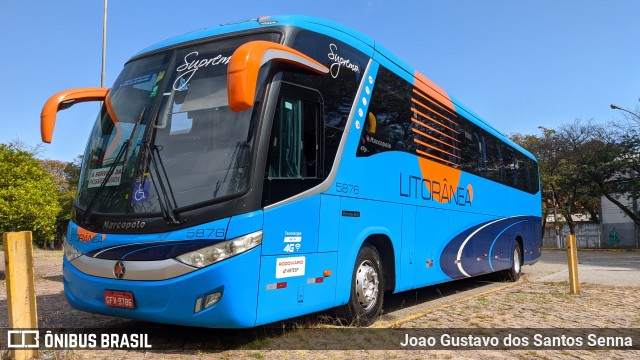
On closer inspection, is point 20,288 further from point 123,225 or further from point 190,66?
point 190,66

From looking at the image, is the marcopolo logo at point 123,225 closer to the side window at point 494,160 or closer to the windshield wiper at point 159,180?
the windshield wiper at point 159,180

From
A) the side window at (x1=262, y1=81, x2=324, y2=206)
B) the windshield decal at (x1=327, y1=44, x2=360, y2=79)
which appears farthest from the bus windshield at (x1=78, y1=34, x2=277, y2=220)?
the windshield decal at (x1=327, y1=44, x2=360, y2=79)

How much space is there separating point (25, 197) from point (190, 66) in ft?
23.1

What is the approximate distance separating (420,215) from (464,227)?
7.39 feet

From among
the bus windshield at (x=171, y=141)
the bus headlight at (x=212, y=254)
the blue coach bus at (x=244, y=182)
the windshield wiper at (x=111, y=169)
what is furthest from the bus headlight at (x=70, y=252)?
the bus headlight at (x=212, y=254)

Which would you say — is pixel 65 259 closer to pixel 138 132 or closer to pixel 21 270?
pixel 21 270

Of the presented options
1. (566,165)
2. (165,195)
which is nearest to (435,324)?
(165,195)

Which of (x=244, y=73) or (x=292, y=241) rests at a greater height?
(x=244, y=73)

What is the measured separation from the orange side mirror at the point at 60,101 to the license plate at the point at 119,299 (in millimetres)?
1961

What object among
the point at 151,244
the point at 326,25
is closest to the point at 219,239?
the point at 151,244

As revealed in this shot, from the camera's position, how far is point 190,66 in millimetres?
5488

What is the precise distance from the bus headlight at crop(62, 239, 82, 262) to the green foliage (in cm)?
575

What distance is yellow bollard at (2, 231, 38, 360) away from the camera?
4.38m

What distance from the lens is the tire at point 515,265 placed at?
13.1m
